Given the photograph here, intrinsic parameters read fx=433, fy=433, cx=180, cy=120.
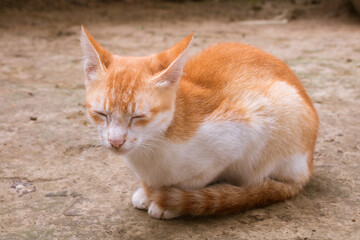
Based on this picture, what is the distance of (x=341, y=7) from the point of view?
7.63m

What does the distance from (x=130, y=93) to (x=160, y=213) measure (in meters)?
0.66

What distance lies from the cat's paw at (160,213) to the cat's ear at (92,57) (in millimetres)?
698

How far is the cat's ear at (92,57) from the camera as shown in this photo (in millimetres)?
1950

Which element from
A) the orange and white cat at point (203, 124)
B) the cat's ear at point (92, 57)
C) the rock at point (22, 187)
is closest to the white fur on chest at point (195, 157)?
the orange and white cat at point (203, 124)

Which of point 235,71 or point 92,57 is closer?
point 92,57

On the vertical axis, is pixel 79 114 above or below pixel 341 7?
below

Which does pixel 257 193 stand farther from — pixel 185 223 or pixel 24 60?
pixel 24 60

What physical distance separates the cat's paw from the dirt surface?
3cm

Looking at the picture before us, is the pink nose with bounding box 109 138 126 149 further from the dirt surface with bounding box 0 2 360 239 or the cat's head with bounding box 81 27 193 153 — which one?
the dirt surface with bounding box 0 2 360 239

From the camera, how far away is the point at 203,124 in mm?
2086

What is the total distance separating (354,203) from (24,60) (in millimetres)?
4117

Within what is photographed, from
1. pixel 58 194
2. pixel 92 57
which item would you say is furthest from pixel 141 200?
pixel 92 57

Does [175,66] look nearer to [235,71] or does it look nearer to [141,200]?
[235,71]

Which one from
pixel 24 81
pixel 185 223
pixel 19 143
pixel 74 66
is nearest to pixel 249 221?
pixel 185 223
